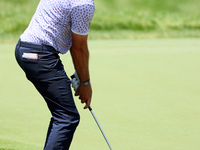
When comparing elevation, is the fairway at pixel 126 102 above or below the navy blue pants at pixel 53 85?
below

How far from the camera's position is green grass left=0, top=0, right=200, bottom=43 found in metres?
10.0

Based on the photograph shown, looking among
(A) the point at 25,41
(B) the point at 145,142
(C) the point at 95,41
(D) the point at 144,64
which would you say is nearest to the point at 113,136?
(B) the point at 145,142

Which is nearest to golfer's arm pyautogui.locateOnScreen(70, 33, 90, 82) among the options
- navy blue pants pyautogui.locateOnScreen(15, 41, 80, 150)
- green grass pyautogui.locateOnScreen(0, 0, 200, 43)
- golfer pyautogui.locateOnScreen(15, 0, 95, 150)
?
golfer pyautogui.locateOnScreen(15, 0, 95, 150)

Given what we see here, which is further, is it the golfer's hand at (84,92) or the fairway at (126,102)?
the fairway at (126,102)

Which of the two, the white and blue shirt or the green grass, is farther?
the green grass

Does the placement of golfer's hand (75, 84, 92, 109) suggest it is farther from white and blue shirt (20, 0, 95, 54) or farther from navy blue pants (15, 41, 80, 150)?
white and blue shirt (20, 0, 95, 54)

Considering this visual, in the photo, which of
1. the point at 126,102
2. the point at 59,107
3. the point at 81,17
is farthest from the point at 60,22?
the point at 126,102

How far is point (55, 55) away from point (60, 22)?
8.5 inches

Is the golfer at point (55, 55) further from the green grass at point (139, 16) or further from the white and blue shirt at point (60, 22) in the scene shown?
the green grass at point (139, 16)

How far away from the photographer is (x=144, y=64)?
7.45 m

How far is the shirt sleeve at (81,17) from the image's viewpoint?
8.79ft

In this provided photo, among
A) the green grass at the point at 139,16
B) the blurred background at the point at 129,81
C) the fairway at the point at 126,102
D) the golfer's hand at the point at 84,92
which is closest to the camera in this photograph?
the golfer's hand at the point at 84,92

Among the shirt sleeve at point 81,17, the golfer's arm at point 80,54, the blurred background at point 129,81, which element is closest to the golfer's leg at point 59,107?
the golfer's arm at point 80,54

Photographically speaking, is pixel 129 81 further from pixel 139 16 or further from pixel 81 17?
pixel 139 16
